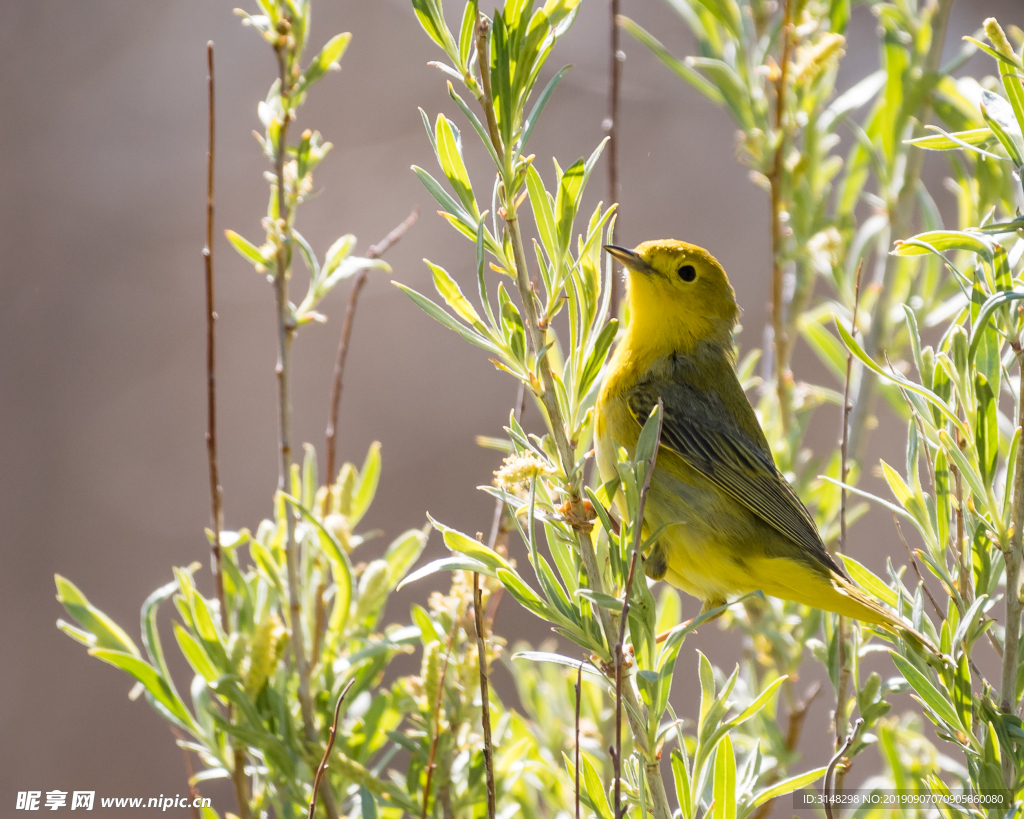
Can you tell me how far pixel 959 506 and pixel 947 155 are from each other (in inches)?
37.1

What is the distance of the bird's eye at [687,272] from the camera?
2.19 m

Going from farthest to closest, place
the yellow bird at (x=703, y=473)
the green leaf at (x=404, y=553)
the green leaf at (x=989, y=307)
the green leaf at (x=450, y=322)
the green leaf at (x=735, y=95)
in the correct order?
the green leaf at (x=735, y=95) → the yellow bird at (x=703, y=473) → the green leaf at (x=404, y=553) → the green leaf at (x=450, y=322) → the green leaf at (x=989, y=307)

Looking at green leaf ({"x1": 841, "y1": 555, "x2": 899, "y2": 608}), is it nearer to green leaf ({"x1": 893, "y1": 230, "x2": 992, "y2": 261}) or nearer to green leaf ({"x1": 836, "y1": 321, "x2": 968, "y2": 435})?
green leaf ({"x1": 836, "y1": 321, "x2": 968, "y2": 435})

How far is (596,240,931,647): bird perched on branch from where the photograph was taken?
1893mm

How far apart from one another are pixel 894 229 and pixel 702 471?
735 mm

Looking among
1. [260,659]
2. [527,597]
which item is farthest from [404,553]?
[527,597]

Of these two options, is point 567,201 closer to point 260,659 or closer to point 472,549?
point 472,549

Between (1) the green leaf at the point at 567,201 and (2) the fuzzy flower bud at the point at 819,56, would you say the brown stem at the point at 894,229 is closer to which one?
(2) the fuzzy flower bud at the point at 819,56

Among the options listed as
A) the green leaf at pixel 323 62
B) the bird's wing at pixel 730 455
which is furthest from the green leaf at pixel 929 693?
the green leaf at pixel 323 62

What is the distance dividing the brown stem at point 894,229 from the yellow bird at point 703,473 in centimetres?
26

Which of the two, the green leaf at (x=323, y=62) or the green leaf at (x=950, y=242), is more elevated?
the green leaf at (x=323, y=62)

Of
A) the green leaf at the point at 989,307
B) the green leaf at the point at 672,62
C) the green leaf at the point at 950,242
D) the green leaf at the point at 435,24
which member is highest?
the green leaf at the point at 672,62

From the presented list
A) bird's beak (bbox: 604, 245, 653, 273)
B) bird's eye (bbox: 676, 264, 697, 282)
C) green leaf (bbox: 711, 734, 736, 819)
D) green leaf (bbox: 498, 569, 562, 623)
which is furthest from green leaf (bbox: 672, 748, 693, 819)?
bird's eye (bbox: 676, 264, 697, 282)

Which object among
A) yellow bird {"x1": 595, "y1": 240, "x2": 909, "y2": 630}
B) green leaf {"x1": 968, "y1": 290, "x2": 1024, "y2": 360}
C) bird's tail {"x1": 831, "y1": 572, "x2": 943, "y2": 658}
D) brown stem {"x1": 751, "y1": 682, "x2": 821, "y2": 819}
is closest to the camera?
green leaf {"x1": 968, "y1": 290, "x2": 1024, "y2": 360}
